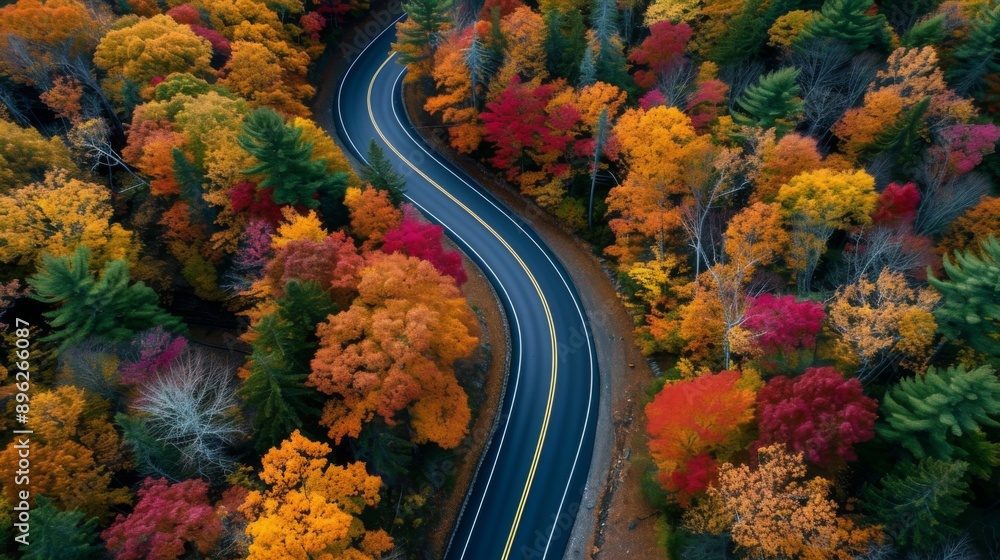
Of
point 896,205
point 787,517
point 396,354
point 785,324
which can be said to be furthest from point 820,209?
point 396,354

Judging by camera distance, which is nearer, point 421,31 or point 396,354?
point 396,354

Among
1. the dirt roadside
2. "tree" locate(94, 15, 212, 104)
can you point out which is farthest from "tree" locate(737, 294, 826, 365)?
"tree" locate(94, 15, 212, 104)

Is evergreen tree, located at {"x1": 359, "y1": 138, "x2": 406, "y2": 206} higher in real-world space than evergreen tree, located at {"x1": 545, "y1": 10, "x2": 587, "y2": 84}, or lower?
lower

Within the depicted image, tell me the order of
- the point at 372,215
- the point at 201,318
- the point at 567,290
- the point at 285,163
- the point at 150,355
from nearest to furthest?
1. the point at 150,355
2. the point at 285,163
3. the point at 372,215
4. the point at 201,318
5. the point at 567,290

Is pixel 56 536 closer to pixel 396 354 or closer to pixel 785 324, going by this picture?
pixel 396 354

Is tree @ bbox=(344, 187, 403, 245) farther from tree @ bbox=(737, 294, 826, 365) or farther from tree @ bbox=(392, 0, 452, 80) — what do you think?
tree @ bbox=(737, 294, 826, 365)

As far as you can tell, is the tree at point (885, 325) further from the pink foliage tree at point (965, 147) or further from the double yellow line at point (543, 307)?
the double yellow line at point (543, 307)

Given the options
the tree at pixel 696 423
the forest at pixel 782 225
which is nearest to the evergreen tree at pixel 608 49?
the forest at pixel 782 225

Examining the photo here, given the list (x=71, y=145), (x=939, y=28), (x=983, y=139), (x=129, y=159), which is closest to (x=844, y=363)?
(x=983, y=139)
